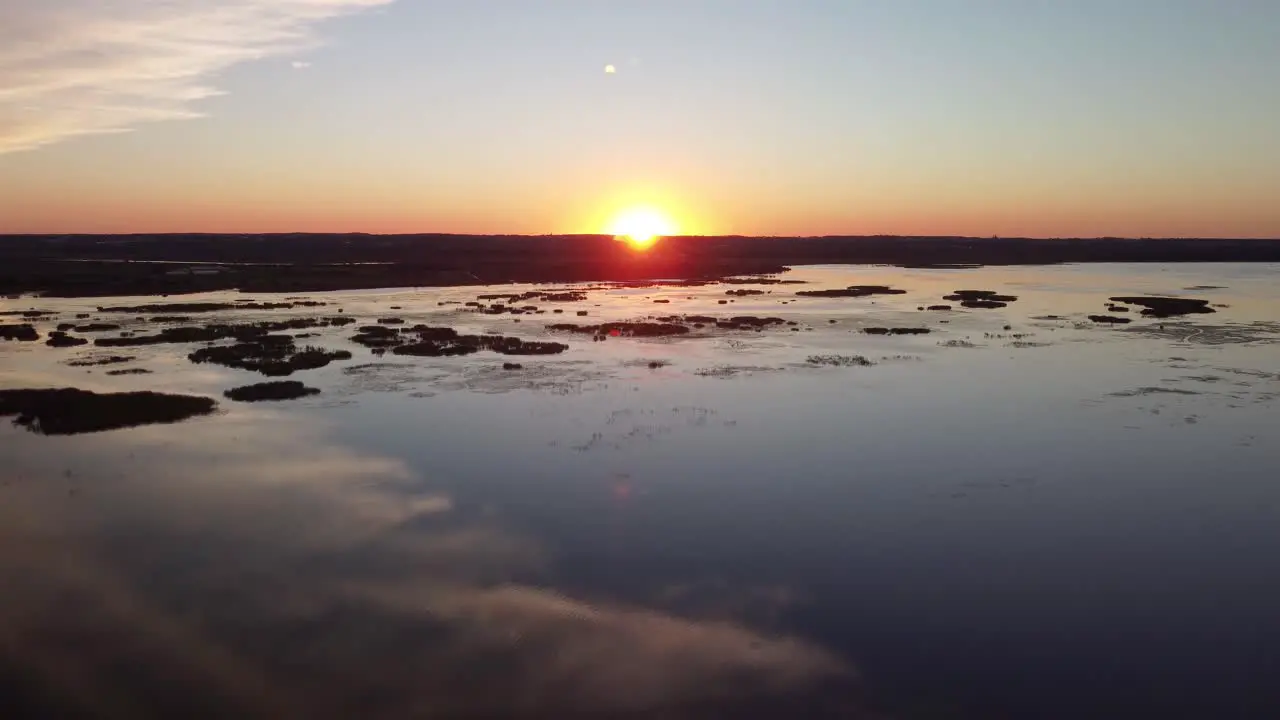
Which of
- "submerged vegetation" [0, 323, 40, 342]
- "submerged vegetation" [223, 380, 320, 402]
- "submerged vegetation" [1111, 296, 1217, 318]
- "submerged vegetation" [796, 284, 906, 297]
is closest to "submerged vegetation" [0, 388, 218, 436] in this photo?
"submerged vegetation" [223, 380, 320, 402]

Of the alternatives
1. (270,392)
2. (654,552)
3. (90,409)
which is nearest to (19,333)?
(90,409)

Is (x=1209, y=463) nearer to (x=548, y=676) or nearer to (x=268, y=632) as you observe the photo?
(x=548, y=676)

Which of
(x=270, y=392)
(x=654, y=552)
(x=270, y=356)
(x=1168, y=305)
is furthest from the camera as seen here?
(x=1168, y=305)

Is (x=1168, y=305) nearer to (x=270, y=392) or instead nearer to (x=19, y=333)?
(x=270, y=392)

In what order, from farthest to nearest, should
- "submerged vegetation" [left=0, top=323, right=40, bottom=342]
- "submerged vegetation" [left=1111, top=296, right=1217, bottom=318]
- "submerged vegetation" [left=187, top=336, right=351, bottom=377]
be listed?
"submerged vegetation" [left=1111, top=296, right=1217, bottom=318], "submerged vegetation" [left=0, top=323, right=40, bottom=342], "submerged vegetation" [left=187, top=336, right=351, bottom=377]

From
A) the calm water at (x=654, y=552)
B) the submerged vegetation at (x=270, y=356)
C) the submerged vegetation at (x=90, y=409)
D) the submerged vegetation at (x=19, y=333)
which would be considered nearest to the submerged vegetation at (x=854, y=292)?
the calm water at (x=654, y=552)

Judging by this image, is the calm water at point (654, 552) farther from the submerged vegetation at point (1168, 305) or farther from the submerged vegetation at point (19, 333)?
the submerged vegetation at point (1168, 305)

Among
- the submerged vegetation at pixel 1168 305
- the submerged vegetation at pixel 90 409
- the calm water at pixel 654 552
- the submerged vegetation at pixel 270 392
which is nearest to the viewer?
the calm water at pixel 654 552

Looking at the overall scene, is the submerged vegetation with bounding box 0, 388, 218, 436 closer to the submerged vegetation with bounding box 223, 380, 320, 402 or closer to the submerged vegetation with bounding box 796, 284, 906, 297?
the submerged vegetation with bounding box 223, 380, 320, 402
